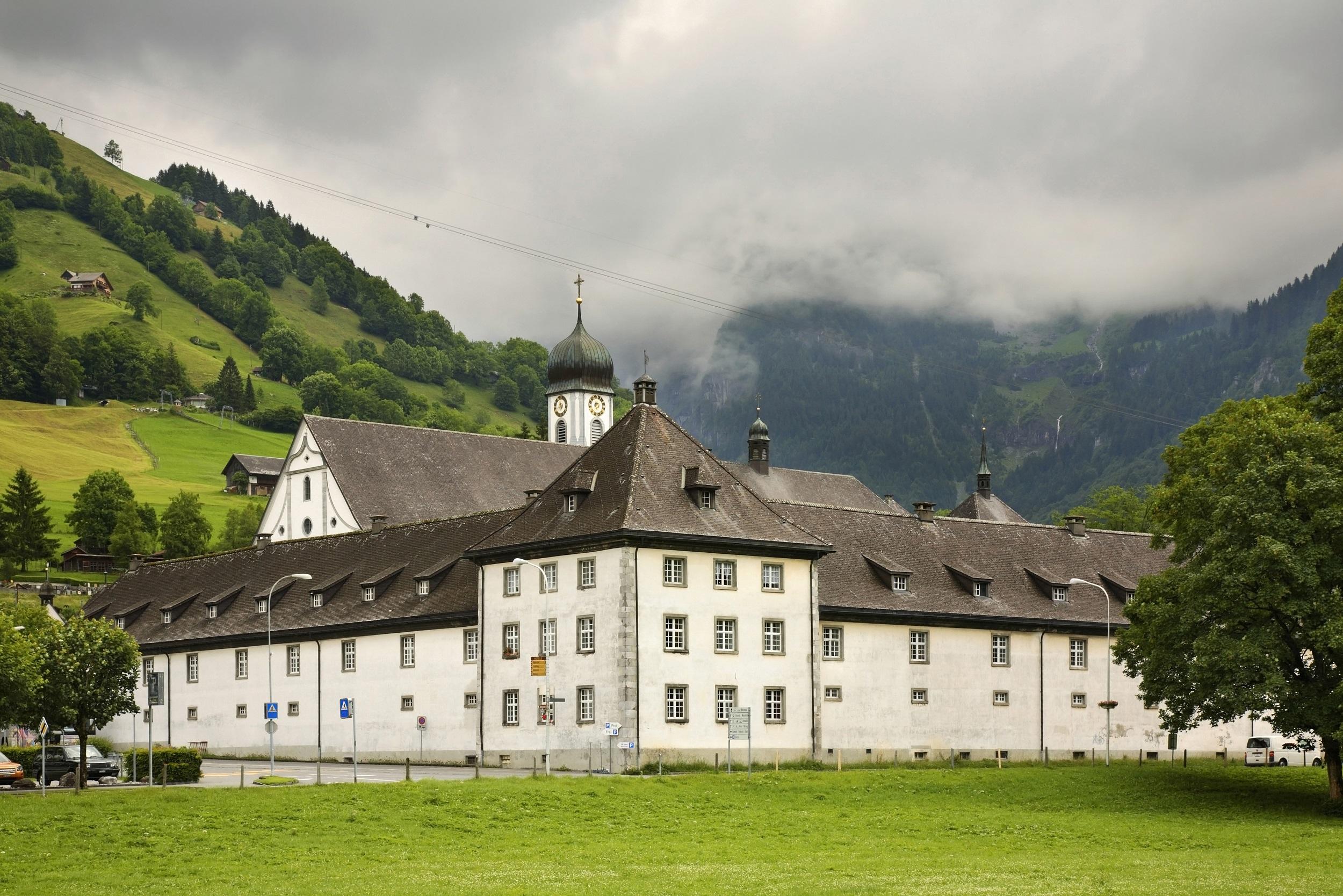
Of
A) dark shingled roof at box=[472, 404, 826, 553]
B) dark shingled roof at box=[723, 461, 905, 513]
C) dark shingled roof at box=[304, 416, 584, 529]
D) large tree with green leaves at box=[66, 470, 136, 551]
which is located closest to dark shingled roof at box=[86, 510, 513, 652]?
dark shingled roof at box=[472, 404, 826, 553]

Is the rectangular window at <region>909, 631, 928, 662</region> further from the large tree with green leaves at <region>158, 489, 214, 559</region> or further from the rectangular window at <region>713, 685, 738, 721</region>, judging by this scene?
the large tree with green leaves at <region>158, 489, 214, 559</region>

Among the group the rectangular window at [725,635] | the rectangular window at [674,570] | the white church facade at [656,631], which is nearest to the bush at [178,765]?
the white church facade at [656,631]

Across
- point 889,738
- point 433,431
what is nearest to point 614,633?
point 889,738

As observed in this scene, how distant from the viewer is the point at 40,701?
201 feet

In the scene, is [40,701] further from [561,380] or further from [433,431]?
[561,380]

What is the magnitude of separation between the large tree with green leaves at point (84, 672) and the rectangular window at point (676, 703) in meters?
19.6

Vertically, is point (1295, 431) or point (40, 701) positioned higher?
point (1295, 431)

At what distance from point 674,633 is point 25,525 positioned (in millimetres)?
107745

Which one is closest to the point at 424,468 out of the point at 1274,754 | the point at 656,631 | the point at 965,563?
the point at 965,563

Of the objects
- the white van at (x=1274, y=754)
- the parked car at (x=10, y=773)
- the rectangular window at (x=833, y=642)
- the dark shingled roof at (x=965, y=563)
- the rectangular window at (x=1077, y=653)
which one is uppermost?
the dark shingled roof at (x=965, y=563)

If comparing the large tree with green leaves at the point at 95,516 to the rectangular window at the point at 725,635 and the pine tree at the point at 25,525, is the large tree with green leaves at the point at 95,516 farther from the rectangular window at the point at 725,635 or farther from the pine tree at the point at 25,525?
the rectangular window at the point at 725,635

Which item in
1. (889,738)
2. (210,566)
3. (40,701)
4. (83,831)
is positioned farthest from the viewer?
(210,566)

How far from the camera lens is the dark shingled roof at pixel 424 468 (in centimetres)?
10881

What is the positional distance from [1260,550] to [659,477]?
24.5 metres
